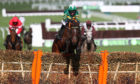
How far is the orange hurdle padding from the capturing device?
6.55 metres

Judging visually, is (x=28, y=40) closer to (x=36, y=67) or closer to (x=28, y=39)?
(x=28, y=39)

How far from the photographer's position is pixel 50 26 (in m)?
20.5

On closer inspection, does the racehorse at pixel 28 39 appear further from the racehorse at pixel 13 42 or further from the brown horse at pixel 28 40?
the racehorse at pixel 13 42

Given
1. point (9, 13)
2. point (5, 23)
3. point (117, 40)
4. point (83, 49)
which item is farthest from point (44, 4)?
point (83, 49)

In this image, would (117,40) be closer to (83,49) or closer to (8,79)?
(83,49)

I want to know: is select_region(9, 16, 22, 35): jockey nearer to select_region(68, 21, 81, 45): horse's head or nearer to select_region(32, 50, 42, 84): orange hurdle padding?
select_region(32, 50, 42, 84): orange hurdle padding

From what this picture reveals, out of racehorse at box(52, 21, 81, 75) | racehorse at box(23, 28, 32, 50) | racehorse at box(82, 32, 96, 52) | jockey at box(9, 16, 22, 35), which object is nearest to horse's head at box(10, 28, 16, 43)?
jockey at box(9, 16, 22, 35)

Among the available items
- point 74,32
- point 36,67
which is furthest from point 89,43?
point 74,32

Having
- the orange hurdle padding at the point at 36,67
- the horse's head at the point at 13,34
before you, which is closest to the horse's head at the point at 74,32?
the orange hurdle padding at the point at 36,67

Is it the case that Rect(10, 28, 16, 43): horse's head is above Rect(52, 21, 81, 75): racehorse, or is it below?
below

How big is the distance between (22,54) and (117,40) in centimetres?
1021

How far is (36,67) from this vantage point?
260 inches

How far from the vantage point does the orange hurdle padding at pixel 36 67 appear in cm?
655

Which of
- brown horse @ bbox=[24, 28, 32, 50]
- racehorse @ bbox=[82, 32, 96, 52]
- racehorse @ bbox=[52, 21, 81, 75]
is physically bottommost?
brown horse @ bbox=[24, 28, 32, 50]
